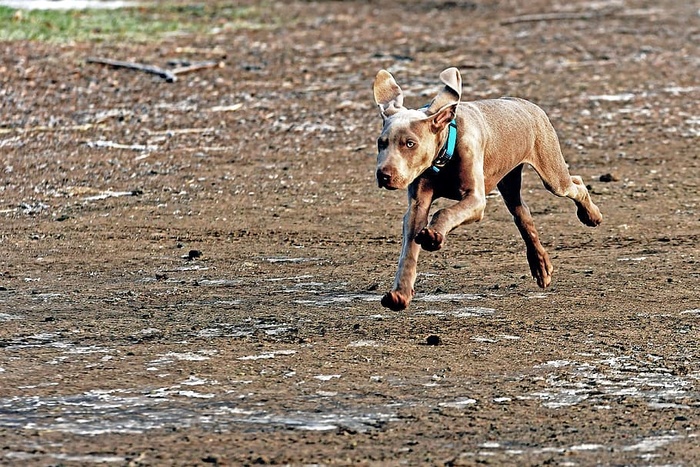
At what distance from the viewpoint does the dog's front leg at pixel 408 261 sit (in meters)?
6.52

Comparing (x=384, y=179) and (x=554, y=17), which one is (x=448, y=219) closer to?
(x=384, y=179)

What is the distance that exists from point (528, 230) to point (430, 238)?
68.3 inches

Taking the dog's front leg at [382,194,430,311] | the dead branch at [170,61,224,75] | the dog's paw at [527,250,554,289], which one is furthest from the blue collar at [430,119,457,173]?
the dead branch at [170,61,224,75]

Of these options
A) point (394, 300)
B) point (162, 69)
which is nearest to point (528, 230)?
point (394, 300)

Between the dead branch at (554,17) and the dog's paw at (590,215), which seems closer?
the dog's paw at (590,215)

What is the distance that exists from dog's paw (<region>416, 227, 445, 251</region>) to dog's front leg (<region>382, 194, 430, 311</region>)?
40 cm

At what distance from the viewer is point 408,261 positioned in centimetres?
673

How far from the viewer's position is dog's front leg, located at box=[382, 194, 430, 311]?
6523 millimetres

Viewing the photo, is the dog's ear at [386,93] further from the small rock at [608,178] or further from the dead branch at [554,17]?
the dead branch at [554,17]

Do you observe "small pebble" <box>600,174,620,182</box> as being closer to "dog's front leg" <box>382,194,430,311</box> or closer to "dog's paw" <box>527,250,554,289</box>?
"dog's paw" <box>527,250,554,289</box>

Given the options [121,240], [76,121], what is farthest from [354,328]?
[76,121]

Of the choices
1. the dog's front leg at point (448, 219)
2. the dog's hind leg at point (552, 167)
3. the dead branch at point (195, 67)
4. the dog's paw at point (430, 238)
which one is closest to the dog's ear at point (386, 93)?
the dog's front leg at point (448, 219)

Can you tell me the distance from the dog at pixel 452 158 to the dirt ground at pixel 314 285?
19.5 inches

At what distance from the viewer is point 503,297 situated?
299 inches
